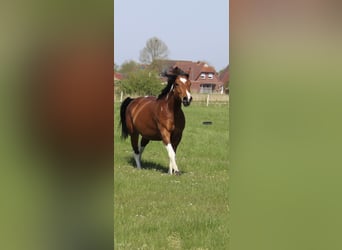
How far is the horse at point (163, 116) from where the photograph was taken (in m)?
1.35

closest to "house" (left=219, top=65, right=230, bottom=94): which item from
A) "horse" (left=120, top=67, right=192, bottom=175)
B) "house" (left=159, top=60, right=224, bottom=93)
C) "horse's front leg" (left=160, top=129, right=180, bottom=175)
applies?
"house" (left=159, top=60, right=224, bottom=93)

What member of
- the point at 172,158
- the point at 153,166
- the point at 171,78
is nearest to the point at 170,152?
the point at 172,158

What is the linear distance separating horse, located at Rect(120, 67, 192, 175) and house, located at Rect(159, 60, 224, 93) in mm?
29

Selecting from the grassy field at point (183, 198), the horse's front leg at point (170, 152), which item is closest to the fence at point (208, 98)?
the grassy field at point (183, 198)

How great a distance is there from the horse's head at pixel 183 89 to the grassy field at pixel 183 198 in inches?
2.0

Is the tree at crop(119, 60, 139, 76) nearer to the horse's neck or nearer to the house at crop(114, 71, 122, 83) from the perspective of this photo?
the house at crop(114, 71, 122, 83)

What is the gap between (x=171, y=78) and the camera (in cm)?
139

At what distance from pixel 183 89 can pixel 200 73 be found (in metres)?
0.11

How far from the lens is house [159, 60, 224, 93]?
1.27 meters
